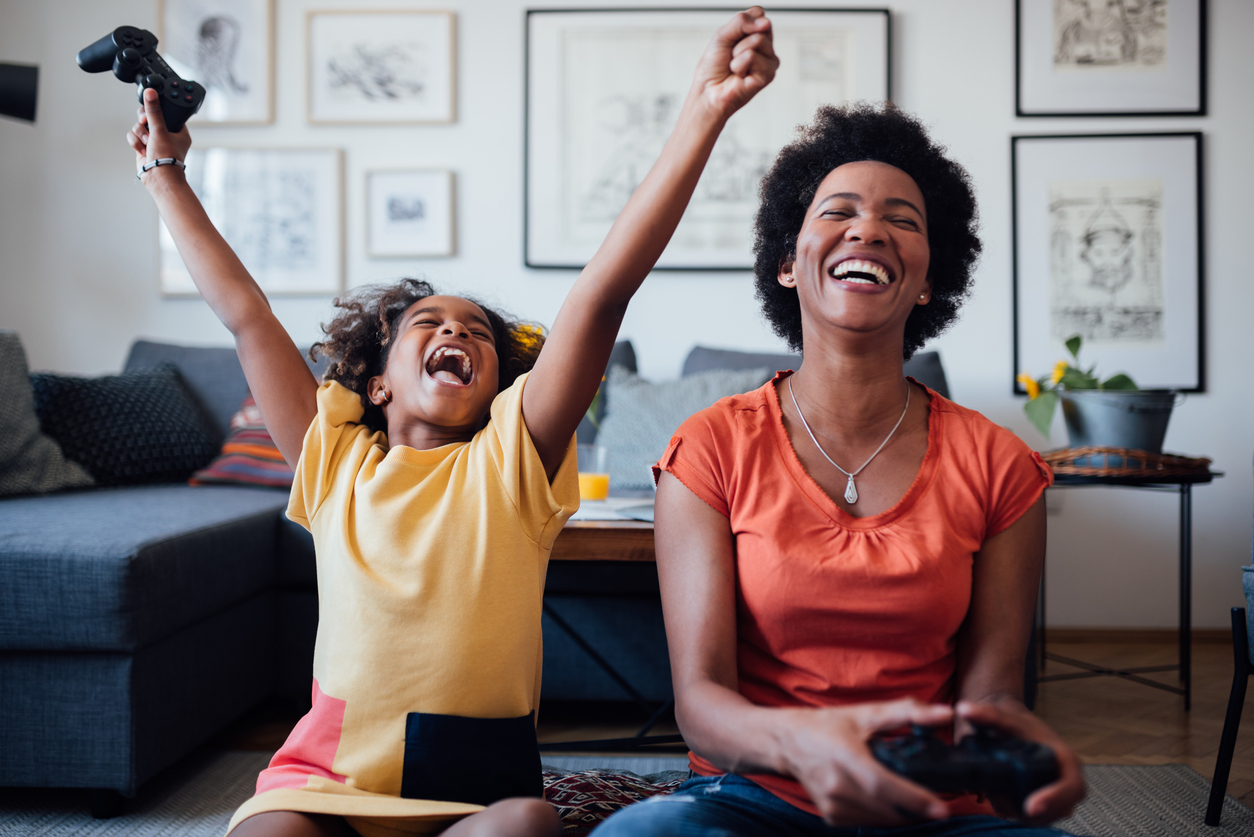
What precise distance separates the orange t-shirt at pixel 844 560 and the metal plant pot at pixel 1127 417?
1.53 metres

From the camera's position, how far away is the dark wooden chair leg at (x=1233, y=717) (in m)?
1.52

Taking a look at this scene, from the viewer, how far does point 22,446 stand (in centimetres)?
226

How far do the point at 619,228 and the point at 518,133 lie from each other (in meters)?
2.36

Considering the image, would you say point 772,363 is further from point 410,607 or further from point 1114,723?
point 410,607

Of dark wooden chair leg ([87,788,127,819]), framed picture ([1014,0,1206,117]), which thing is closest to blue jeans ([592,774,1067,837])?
dark wooden chair leg ([87,788,127,819])

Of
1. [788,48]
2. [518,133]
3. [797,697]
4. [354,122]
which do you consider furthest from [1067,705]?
[354,122]

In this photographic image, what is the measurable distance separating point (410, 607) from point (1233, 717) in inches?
58.9

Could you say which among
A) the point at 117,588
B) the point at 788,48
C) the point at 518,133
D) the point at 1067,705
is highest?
the point at 788,48

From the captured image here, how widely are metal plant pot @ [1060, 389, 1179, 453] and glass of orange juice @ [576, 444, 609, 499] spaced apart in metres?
1.34

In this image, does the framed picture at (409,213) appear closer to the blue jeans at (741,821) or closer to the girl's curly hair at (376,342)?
the girl's curly hair at (376,342)

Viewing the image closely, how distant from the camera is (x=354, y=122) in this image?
3.05 m

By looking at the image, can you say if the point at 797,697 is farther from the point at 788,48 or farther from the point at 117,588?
the point at 788,48

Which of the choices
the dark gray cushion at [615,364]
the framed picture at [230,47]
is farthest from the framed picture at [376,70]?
the dark gray cushion at [615,364]

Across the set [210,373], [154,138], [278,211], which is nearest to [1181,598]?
[154,138]
